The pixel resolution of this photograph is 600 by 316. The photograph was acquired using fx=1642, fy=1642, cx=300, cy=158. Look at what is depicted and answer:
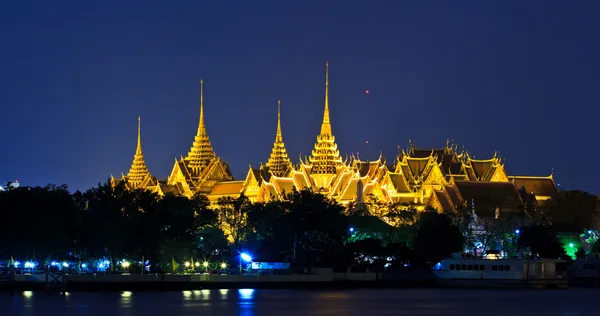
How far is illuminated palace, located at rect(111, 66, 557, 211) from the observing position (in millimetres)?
125750

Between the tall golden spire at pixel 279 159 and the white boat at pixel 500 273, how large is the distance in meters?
59.6

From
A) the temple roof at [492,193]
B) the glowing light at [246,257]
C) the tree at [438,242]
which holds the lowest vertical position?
the glowing light at [246,257]

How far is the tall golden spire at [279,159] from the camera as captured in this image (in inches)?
6029

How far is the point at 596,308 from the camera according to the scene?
2918 inches

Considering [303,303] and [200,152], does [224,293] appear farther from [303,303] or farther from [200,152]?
[200,152]

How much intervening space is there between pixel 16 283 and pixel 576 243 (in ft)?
138

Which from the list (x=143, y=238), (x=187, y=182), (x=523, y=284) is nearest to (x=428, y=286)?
(x=523, y=284)

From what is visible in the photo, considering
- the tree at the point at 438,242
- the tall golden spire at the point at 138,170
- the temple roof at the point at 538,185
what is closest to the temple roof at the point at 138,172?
the tall golden spire at the point at 138,170

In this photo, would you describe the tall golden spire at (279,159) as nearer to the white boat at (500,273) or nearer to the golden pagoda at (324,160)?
the golden pagoda at (324,160)

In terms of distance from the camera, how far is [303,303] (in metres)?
75.9

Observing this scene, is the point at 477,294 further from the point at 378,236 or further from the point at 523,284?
the point at 378,236

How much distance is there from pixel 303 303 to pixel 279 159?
265ft

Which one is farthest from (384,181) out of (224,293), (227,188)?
(224,293)

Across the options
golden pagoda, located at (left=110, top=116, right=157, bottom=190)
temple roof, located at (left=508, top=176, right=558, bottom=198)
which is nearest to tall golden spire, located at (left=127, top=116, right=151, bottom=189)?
golden pagoda, located at (left=110, top=116, right=157, bottom=190)
